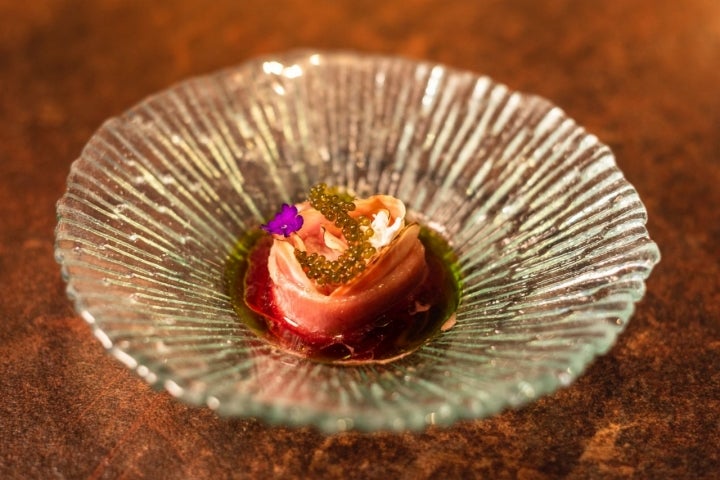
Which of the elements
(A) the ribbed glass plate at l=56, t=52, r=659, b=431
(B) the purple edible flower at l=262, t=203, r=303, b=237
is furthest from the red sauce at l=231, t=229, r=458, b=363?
(B) the purple edible flower at l=262, t=203, r=303, b=237

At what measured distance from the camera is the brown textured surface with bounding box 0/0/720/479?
1751 mm

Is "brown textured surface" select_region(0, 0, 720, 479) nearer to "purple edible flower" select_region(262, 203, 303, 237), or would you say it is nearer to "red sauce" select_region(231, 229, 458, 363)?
"red sauce" select_region(231, 229, 458, 363)

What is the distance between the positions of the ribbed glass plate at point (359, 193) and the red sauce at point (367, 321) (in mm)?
57

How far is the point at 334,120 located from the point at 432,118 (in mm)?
313

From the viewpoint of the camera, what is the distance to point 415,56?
3.20 metres

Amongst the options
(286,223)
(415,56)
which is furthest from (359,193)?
(415,56)

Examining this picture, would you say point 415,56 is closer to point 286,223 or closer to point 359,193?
point 359,193

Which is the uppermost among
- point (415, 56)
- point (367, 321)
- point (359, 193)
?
point (415, 56)

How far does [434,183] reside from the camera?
2.34 meters

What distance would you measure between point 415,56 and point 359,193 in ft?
3.45

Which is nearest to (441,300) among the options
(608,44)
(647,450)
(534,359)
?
(534,359)

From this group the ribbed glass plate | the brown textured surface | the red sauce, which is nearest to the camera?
the ribbed glass plate

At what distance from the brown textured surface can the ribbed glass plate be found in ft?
0.84

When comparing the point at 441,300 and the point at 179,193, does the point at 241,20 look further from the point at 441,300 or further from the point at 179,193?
the point at 441,300
